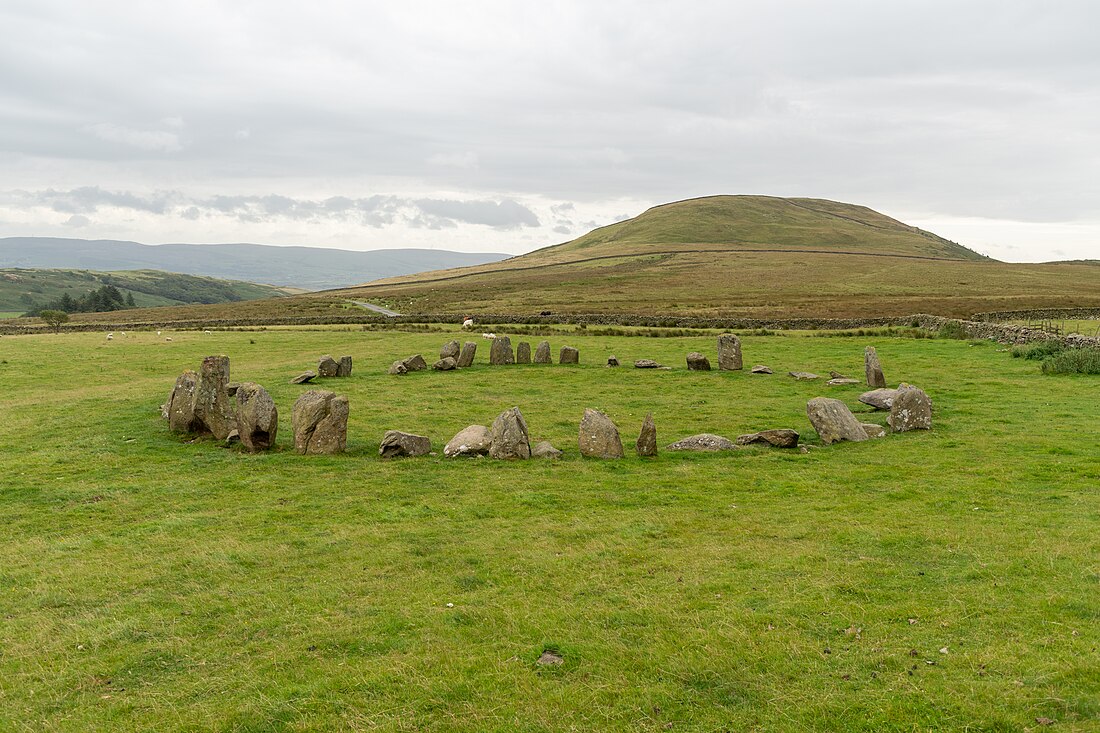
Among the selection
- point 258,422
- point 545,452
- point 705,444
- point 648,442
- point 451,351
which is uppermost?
point 451,351

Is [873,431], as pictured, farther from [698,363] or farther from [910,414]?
[698,363]

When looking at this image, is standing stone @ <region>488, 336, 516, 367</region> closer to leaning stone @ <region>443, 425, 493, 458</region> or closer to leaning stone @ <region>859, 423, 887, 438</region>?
leaning stone @ <region>443, 425, 493, 458</region>

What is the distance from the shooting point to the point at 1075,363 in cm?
2919

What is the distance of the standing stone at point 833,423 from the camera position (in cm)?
1898

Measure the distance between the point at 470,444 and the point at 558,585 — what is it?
8498mm

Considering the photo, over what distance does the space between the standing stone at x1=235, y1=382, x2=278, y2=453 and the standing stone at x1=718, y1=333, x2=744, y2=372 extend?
20.4 m

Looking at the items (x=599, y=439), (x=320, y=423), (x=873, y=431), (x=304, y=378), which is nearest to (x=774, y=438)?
(x=873, y=431)

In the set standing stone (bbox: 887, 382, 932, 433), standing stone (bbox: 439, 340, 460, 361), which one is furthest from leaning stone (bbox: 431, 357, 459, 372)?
standing stone (bbox: 887, 382, 932, 433)

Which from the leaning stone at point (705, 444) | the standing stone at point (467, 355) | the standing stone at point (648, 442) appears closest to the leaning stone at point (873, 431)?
the leaning stone at point (705, 444)

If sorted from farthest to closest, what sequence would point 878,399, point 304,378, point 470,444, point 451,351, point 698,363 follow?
point 451,351 → point 698,363 → point 304,378 → point 878,399 → point 470,444

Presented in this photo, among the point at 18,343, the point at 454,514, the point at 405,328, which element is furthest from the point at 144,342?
the point at 454,514

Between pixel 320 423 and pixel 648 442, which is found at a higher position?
pixel 320 423

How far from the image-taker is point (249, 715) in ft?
23.8

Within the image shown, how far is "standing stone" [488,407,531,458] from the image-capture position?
59.2 ft
